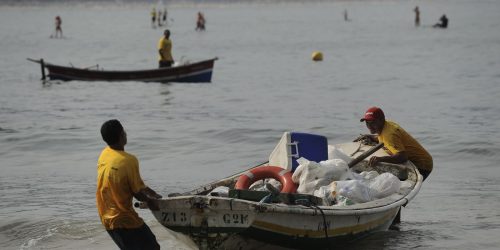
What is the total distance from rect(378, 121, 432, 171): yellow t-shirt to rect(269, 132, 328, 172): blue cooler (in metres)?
0.82

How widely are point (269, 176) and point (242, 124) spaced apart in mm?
12920

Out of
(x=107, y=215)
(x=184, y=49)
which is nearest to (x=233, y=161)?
(x=107, y=215)

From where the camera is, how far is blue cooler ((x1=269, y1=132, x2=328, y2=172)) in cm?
1072

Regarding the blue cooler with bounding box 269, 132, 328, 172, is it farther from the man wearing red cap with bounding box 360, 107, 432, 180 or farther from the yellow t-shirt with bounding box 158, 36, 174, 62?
the yellow t-shirt with bounding box 158, 36, 174, 62

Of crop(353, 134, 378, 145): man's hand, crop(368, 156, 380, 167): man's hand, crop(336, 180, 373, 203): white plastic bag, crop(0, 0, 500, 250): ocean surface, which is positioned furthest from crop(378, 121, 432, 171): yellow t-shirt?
crop(336, 180, 373, 203): white plastic bag

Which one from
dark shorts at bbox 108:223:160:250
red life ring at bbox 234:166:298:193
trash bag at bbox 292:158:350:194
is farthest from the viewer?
red life ring at bbox 234:166:298:193

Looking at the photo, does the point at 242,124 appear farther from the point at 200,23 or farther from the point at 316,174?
the point at 200,23

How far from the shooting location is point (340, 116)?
24.6m

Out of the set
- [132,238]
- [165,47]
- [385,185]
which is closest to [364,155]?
[385,185]

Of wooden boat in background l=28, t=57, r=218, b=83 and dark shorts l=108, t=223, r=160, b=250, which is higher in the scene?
dark shorts l=108, t=223, r=160, b=250

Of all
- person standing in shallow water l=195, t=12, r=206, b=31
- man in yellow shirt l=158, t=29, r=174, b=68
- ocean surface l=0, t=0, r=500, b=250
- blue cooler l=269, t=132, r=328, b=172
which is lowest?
person standing in shallow water l=195, t=12, r=206, b=31

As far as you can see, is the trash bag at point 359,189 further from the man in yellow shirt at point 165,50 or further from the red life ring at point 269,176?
the man in yellow shirt at point 165,50

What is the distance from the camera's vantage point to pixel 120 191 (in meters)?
7.93

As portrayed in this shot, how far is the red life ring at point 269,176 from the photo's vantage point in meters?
10.1
